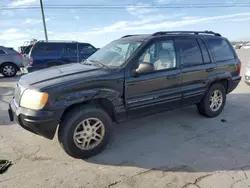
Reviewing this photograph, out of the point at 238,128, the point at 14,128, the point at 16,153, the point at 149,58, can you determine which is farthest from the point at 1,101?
the point at 238,128

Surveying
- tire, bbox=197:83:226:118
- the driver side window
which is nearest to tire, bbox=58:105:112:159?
the driver side window

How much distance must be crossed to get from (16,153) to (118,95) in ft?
6.00

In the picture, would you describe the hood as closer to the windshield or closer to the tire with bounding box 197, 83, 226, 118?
the windshield

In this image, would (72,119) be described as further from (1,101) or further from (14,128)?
(1,101)

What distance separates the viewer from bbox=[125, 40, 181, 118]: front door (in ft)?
11.5

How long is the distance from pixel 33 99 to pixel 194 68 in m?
2.99

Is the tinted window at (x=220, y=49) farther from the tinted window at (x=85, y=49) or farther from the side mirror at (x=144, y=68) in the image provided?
the tinted window at (x=85, y=49)

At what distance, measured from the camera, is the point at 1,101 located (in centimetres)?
626

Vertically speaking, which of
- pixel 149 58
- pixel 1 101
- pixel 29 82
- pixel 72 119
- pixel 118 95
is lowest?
pixel 1 101

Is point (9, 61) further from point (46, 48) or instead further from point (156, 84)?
point (156, 84)

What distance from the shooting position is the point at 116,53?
3973 millimetres

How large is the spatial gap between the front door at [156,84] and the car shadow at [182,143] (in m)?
0.51

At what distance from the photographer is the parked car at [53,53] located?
359 inches

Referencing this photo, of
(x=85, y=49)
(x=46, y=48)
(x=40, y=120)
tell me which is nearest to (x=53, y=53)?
(x=46, y=48)
